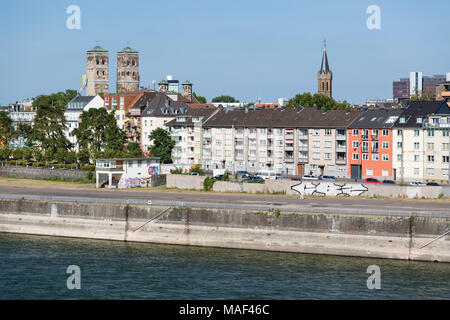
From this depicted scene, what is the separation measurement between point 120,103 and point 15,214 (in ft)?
250

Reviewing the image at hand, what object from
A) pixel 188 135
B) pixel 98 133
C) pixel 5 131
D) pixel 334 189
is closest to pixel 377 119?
pixel 334 189

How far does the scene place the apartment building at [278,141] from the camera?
129875mm

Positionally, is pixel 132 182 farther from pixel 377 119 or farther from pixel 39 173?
pixel 377 119

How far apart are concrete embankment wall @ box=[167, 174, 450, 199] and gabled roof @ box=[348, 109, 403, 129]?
29087 millimetres

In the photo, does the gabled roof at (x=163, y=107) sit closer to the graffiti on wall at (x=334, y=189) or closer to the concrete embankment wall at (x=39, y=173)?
the concrete embankment wall at (x=39, y=173)

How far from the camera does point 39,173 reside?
442 feet

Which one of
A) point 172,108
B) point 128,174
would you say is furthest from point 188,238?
point 172,108

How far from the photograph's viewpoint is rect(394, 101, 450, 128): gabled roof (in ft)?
391

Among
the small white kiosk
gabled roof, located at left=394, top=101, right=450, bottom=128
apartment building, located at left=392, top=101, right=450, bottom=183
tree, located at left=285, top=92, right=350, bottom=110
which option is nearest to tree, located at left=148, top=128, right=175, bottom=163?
the small white kiosk

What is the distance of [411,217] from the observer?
255ft

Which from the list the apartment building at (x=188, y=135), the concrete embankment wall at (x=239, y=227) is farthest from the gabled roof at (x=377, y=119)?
the concrete embankment wall at (x=239, y=227)

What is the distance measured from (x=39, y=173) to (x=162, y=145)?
78.6ft
